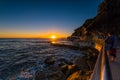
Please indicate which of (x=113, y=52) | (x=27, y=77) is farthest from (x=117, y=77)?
(x=27, y=77)

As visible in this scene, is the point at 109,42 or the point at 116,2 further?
the point at 116,2

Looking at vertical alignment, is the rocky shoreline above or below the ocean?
above

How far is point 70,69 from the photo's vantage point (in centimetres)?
1052

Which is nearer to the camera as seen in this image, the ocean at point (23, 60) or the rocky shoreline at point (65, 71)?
the rocky shoreline at point (65, 71)

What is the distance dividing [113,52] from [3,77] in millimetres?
9655

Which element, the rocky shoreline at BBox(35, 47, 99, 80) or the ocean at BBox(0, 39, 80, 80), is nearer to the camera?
the rocky shoreline at BBox(35, 47, 99, 80)

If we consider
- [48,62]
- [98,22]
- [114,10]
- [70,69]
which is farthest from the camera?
[98,22]

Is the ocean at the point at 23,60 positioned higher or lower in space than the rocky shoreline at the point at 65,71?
lower

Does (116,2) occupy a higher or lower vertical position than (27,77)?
higher

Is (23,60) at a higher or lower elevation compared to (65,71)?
lower

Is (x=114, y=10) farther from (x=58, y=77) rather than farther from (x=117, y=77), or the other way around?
(x=117, y=77)

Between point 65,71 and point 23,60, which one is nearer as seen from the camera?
point 65,71

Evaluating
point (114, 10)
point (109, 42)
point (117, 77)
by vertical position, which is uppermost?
point (114, 10)

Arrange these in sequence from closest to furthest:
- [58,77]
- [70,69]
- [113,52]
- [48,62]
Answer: [113,52]
[58,77]
[70,69]
[48,62]
